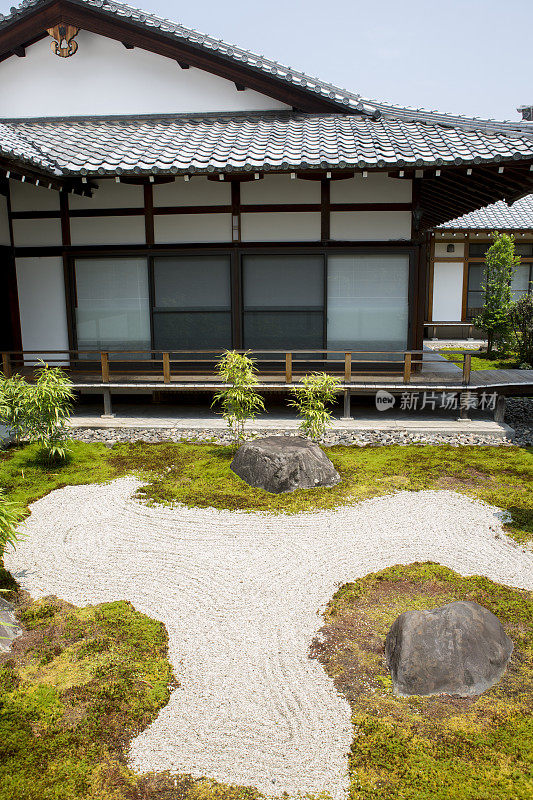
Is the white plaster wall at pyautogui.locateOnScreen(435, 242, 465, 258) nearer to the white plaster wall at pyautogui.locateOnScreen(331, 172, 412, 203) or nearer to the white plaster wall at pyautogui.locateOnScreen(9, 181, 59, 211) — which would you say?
the white plaster wall at pyautogui.locateOnScreen(331, 172, 412, 203)

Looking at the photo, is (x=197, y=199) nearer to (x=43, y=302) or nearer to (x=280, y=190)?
(x=280, y=190)

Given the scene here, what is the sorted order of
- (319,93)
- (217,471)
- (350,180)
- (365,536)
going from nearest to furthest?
Result: (365,536) < (217,471) < (350,180) < (319,93)

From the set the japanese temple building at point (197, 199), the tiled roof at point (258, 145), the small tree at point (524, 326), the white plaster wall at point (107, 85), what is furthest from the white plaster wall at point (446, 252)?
the white plaster wall at point (107, 85)

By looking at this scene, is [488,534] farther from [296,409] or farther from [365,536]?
[296,409]

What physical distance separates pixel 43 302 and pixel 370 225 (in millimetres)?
Result: 6228

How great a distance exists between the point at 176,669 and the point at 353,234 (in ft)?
26.3

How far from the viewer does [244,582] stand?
4.64 meters

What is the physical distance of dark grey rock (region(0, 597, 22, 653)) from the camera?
3.75 meters

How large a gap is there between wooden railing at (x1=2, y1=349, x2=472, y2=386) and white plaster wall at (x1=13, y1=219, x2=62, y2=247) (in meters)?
2.10

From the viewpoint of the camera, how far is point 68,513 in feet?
20.1

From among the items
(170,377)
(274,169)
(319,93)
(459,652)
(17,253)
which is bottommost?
(459,652)

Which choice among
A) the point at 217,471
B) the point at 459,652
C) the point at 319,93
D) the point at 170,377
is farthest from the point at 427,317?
the point at 459,652

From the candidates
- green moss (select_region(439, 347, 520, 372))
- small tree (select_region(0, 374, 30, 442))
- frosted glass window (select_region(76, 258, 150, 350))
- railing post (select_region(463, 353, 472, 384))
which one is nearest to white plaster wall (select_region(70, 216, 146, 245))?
frosted glass window (select_region(76, 258, 150, 350))

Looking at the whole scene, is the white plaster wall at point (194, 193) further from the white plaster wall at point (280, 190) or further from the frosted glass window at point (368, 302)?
the frosted glass window at point (368, 302)
